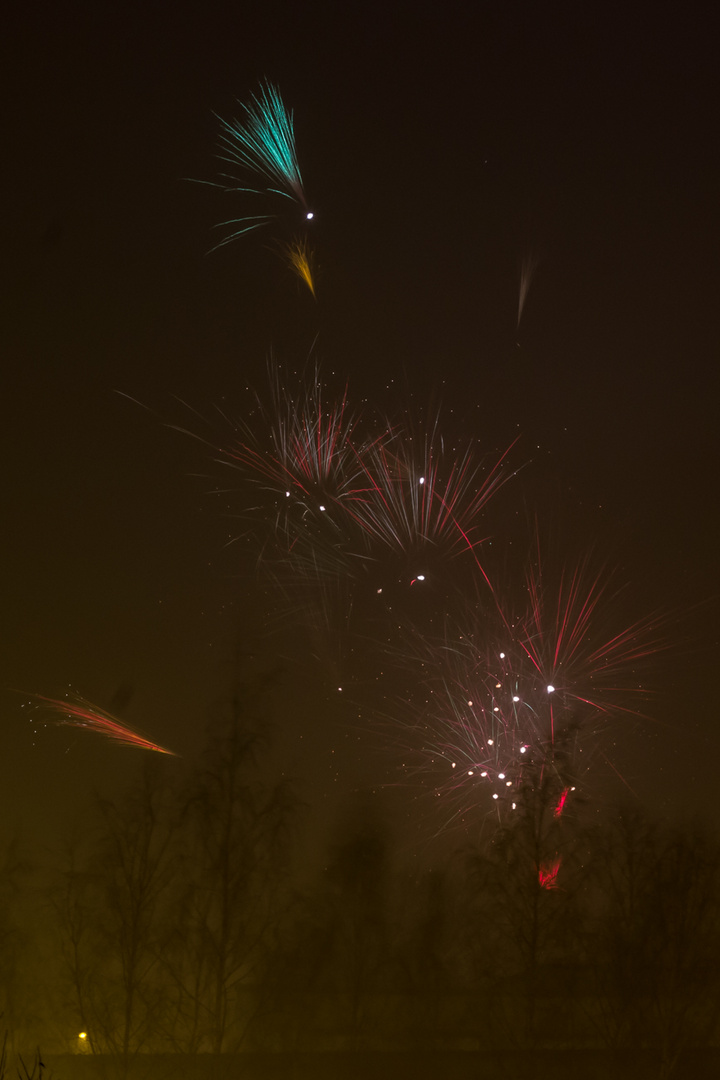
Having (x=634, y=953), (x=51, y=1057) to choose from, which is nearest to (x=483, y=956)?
(x=634, y=953)

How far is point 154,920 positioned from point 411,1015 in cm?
475

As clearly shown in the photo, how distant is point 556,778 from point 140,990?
23.0 ft

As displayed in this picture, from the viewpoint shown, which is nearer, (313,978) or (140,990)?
(140,990)

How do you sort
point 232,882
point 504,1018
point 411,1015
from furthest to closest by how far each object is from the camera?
point 411,1015 → point 504,1018 → point 232,882

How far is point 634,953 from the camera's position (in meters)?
15.5

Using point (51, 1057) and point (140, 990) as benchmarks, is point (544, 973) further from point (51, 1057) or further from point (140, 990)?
point (51, 1057)

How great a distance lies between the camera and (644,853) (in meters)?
16.0

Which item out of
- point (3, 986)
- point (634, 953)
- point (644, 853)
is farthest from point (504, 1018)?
point (3, 986)

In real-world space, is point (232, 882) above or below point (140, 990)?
above

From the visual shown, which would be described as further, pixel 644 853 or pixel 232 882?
pixel 644 853

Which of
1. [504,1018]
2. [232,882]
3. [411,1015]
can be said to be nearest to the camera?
[232,882]

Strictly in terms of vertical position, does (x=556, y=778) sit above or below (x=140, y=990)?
above

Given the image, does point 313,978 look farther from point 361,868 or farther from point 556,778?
point 556,778

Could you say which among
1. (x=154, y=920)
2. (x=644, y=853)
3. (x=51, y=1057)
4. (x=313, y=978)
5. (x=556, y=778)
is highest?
(x=556, y=778)
